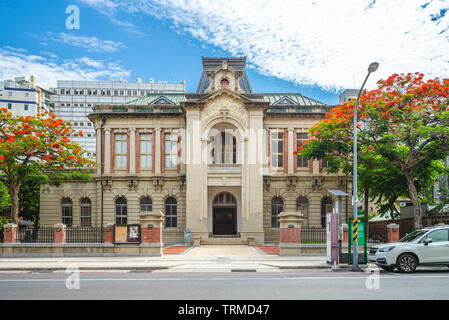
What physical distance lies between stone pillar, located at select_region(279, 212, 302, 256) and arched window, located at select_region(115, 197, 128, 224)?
607 inches

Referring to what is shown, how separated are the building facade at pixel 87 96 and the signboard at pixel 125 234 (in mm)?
78551

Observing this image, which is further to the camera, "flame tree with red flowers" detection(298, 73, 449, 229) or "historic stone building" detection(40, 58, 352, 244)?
"historic stone building" detection(40, 58, 352, 244)

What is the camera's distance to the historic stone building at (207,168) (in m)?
32.3

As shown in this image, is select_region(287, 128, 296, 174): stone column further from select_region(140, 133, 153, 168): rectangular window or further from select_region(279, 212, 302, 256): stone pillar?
select_region(140, 133, 153, 168): rectangular window

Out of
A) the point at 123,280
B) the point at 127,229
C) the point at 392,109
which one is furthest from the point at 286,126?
the point at 123,280

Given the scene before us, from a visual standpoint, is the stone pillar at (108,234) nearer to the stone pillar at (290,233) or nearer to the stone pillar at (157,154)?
the stone pillar at (290,233)

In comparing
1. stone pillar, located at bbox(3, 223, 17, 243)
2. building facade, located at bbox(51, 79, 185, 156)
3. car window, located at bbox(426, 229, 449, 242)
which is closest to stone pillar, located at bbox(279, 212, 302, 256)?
car window, located at bbox(426, 229, 449, 242)

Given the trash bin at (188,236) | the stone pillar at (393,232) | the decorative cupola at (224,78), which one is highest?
the decorative cupola at (224,78)

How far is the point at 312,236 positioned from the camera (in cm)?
2430

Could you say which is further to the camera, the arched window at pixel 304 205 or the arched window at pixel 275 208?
the arched window at pixel 304 205

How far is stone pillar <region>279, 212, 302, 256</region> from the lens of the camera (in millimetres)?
23312

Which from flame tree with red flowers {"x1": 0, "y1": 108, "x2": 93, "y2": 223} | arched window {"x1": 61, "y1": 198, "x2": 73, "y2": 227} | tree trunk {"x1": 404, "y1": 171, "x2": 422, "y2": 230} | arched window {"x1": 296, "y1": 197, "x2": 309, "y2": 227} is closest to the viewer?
tree trunk {"x1": 404, "y1": 171, "x2": 422, "y2": 230}

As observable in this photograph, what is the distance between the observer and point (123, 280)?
1448cm

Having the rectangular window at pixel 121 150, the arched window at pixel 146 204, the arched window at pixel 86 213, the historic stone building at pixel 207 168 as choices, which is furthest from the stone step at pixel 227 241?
the arched window at pixel 86 213
